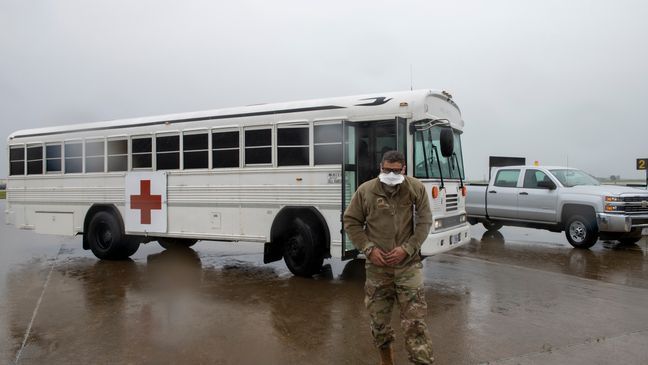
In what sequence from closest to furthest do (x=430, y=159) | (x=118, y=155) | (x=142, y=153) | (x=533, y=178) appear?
(x=430, y=159), (x=142, y=153), (x=118, y=155), (x=533, y=178)

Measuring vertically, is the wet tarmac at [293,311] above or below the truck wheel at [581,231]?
below

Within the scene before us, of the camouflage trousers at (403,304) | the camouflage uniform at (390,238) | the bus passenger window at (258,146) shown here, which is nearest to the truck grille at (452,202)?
the bus passenger window at (258,146)

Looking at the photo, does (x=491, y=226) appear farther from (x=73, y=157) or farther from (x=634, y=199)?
(x=73, y=157)

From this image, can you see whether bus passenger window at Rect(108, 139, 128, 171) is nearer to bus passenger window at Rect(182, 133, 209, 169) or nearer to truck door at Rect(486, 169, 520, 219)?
bus passenger window at Rect(182, 133, 209, 169)

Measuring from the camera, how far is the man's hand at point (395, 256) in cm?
398

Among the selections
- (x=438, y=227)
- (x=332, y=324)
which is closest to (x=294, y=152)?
(x=438, y=227)

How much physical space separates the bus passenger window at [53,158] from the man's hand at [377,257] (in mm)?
9470

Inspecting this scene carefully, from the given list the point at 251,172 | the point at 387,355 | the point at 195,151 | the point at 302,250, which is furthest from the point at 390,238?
the point at 195,151

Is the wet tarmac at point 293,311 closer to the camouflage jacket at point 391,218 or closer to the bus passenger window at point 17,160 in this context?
the camouflage jacket at point 391,218

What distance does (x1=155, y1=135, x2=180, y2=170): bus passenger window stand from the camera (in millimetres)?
9469

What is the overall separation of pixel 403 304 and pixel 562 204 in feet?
31.4

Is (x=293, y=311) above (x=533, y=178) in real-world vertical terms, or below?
below

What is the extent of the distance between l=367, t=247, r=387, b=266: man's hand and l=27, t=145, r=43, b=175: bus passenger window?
10.1 m

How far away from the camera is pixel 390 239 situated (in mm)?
4090
